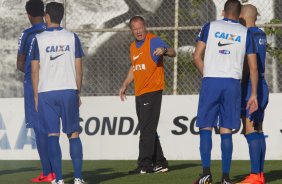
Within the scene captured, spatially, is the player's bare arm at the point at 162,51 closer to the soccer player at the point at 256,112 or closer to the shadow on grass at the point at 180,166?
the shadow on grass at the point at 180,166

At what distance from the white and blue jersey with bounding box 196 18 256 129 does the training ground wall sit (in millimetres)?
5100

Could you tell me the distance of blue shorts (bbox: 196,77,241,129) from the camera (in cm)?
988

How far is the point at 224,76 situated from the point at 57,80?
1719mm

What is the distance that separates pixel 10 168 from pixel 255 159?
490cm

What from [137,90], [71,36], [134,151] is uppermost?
[71,36]

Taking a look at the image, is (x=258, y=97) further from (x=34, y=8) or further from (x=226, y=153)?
(x=34, y=8)

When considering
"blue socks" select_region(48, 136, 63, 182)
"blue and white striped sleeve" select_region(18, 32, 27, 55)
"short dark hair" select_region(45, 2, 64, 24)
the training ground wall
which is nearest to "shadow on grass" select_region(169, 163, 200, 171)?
the training ground wall

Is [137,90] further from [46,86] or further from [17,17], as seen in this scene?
[17,17]

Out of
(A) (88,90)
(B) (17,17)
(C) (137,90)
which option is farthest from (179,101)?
(B) (17,17)

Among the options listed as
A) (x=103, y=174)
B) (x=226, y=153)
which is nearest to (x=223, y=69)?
(x=226, y=153)

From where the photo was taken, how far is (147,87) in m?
12.6

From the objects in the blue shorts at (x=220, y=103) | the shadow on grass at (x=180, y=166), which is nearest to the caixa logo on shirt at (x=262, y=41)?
the blue shorts at (x=220, y=103)

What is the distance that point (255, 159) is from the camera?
33.9 feet

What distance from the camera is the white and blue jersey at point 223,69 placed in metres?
9.85
